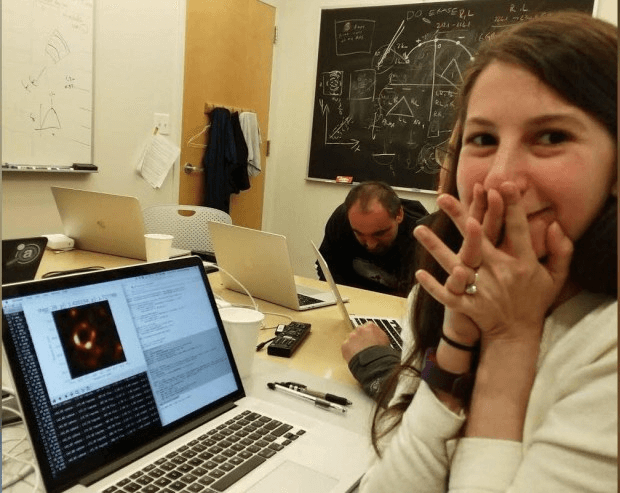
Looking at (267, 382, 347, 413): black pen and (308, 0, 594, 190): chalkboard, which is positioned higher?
(308, 0, 594, 190): chalkboard

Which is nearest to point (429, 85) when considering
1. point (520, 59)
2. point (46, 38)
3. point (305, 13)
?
point (305, 13)

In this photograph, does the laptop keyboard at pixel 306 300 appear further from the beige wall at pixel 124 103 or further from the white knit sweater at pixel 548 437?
the beige wall at pixel 124 103

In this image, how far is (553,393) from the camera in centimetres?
65

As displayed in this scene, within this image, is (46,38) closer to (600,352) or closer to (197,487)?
(197,487)

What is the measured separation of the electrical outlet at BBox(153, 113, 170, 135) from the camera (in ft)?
11.1

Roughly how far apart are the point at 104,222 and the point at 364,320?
3.58ft

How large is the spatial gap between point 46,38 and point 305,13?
197 centimetres

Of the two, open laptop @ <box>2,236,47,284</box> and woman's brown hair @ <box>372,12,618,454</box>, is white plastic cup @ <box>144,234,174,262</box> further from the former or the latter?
woman's brown hair @ <box>372,12,618,454</box>

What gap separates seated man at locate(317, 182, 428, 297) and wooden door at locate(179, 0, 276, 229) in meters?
Answer: 1.40

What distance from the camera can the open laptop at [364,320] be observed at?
1448mm

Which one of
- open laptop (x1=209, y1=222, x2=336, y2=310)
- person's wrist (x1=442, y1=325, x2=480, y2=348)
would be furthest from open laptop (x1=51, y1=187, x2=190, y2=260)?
person's wrist (x1=442, y1=325, x2=480, y2=348)

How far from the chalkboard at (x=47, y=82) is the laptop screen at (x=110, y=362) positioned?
1.99 meters

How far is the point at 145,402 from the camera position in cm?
83

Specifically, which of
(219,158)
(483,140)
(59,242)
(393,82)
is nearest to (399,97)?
(393,82)
